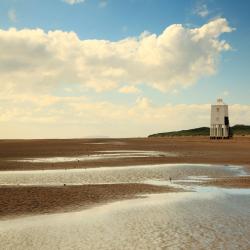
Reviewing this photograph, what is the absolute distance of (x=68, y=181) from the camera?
24719 mm

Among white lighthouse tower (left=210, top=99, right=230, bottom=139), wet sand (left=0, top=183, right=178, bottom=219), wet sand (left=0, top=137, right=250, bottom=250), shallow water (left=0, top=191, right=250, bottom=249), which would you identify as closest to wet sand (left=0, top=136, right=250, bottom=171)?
wet sand (left=0, top=137, right=250, bottom=250)

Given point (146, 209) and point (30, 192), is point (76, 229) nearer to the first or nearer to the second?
point (146, 209)

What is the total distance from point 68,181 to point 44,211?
8706mm

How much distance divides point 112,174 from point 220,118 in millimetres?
61992

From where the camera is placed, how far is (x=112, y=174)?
2825cm

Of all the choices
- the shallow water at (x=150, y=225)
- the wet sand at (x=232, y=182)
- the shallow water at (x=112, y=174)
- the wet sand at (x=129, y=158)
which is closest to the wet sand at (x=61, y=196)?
the shallow water at (x=150, y=225)

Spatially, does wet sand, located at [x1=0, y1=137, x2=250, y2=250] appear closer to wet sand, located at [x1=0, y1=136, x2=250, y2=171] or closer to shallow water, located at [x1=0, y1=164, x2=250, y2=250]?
shallow water, located at [x1=0, y1=164, x2=250, y2=250]

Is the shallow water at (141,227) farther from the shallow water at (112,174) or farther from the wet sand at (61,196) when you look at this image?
the shallow water at (112,174)

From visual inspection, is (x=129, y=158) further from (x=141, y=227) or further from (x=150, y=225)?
(x=141, y=227)

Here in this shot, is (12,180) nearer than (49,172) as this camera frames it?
Yes

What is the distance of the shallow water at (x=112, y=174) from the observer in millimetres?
24781

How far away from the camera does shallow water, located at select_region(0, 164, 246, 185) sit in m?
24.8

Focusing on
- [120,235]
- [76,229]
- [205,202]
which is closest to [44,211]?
[76,229]

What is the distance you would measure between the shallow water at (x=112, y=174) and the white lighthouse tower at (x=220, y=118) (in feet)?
183
